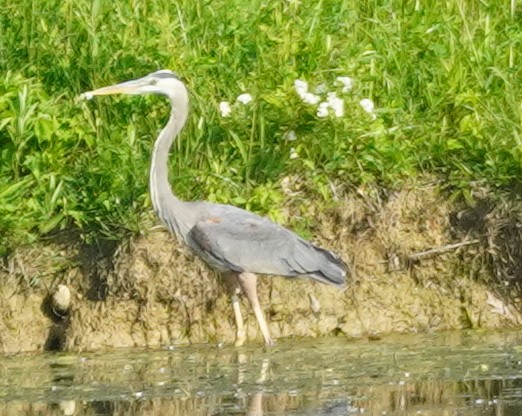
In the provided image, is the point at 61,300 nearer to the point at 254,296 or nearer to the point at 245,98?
the point at 254,296

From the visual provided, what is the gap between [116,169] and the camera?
9.60 meters

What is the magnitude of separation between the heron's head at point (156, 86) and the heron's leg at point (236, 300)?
104 cm

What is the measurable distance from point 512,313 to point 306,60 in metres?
1.92

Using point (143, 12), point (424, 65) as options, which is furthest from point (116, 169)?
point (424, 65)

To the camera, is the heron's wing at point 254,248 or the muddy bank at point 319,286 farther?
the muddy bank at point 319,286

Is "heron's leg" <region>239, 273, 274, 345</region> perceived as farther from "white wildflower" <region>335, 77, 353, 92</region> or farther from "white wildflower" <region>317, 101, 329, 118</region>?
"white wildflower" <region>335, 77, 353, 92</region>

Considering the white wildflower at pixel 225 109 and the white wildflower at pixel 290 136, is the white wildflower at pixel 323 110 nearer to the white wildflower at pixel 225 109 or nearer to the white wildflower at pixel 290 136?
the white wildflower at pixel 290 136

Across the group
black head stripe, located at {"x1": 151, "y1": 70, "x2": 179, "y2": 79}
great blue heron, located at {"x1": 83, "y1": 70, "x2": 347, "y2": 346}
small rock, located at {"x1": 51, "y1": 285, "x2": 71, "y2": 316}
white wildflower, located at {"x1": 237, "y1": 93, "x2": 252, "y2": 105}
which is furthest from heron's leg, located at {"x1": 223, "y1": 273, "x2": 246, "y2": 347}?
black head stripe, located at {"x1": 151, "y1": 70, "x2": 179, "y2": 79}

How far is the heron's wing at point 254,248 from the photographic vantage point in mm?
9188

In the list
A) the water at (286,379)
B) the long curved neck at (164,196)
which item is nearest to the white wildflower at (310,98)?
the long curved neck at (164,196)

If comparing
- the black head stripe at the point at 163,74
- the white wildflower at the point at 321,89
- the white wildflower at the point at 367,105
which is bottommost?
the white wildflower at the point at 367,105

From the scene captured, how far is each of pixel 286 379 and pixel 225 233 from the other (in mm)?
1290

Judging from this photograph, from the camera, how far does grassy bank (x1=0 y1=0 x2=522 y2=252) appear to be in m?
9.59

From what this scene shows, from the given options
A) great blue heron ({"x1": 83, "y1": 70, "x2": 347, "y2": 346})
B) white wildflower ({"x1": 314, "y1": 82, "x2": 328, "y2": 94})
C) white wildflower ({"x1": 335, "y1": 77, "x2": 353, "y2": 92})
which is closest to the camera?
great blue heron ({"x1": 83, "y1": 70, "x2": 347, "y2": 346})
